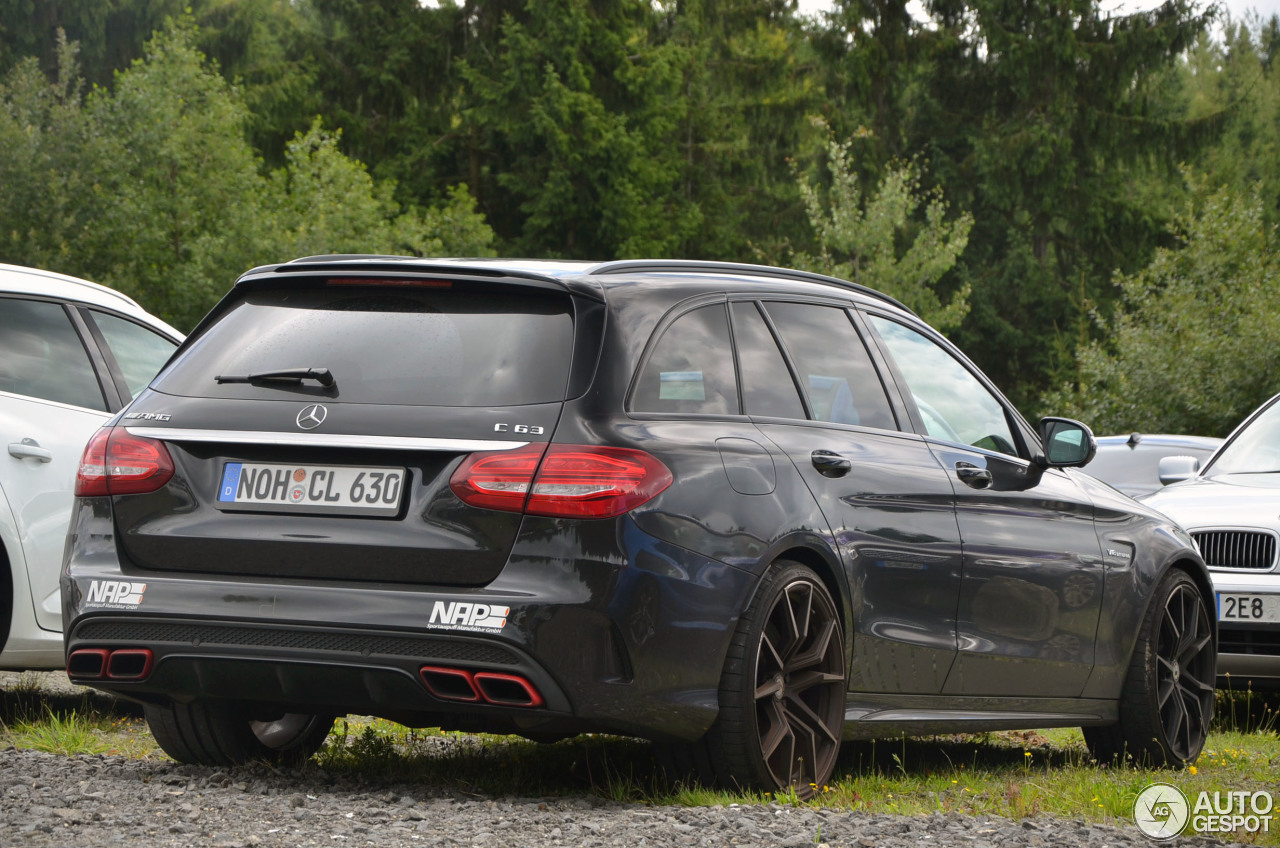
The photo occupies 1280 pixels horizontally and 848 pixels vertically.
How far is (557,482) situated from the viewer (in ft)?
15.2

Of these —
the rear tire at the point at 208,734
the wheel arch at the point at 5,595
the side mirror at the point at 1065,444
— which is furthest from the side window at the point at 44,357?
the side mirror at the point at 1065,444

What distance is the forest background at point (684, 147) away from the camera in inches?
1305

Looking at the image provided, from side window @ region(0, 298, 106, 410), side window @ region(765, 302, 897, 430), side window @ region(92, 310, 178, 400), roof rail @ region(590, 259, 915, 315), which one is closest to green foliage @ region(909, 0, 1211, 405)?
side window @ region(92, 310, 178, 400)

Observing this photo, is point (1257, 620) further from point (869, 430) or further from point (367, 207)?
point (367, 207)

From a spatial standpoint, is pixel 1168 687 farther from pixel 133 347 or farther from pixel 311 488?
pixel 133 347

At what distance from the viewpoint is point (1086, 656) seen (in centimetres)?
679

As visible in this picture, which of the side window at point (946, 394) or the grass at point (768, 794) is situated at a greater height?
the side window at point (946, 394)

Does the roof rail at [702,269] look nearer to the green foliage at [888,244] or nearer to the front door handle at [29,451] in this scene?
the front door handle at [29,451]

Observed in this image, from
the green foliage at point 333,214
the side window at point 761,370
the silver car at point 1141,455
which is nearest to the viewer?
the side window at point 761,370

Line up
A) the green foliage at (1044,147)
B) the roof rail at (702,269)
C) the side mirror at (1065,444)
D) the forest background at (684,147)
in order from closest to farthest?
the roof rail at (702,269) → the side mirror at (1065,444) → the forest background at (684,147) → the green foliage at (1044,147)

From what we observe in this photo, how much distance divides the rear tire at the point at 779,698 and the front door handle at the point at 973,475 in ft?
3.47

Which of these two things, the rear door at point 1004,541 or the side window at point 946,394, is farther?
the side window at point 946,394

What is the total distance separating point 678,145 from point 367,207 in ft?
41.7

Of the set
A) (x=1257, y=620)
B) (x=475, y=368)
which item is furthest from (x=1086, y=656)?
(x=475, y=368)
